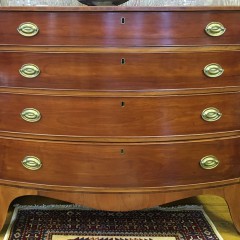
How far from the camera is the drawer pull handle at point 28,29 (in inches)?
48.8

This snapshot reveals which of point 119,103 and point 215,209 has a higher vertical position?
point 119,103

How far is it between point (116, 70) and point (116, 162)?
36 cm

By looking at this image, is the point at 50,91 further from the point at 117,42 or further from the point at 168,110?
the point at 168,110

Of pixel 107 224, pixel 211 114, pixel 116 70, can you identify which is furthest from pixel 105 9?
pixel 107 224

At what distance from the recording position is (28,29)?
1.24 m

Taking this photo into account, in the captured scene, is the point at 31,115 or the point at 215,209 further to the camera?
the point at 215,209

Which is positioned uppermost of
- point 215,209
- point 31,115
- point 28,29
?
point 28,29

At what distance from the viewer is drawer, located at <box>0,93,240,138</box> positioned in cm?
130

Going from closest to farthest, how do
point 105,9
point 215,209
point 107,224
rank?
point 105,9
point 107,224
point 215,209

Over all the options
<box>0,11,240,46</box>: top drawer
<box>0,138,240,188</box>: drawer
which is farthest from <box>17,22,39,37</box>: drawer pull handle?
<box>0,138,240,188</box>: drawer

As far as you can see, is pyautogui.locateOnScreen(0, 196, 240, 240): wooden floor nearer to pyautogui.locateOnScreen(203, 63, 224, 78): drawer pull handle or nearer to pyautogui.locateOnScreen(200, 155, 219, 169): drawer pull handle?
pyautogui.locateOnScreen(200, 155, 219, 169): drawer pull handle

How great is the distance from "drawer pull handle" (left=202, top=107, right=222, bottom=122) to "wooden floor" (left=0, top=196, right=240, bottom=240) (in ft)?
1.94

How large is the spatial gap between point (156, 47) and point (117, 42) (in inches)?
5.6

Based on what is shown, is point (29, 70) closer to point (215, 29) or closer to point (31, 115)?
point (31, 115)
